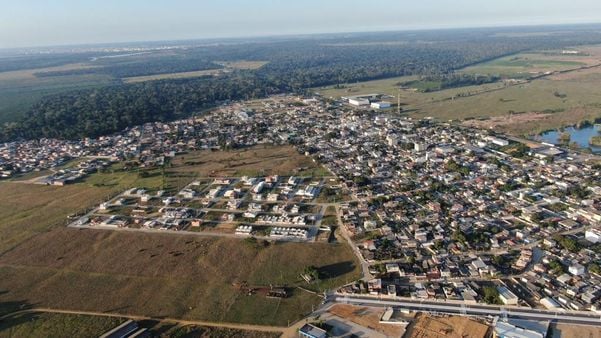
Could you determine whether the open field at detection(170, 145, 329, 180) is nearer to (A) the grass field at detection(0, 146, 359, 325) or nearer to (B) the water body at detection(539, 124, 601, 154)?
(A) the grass field at detection(0, 146, 359, 325)

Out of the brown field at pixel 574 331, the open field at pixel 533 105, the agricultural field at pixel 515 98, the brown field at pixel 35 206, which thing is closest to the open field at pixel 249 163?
the brown field at pixel 35 206

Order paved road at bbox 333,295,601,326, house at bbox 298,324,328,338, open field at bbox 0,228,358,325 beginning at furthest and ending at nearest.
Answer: open field at bbox 0,228,358,325, paved road at bbox 333,295,601,326, house at bbox 298,324,328,338

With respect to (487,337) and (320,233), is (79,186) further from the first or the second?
(487,337)

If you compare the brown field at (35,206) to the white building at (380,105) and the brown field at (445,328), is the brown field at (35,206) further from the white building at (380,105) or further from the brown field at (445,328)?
the white building at (380,105)

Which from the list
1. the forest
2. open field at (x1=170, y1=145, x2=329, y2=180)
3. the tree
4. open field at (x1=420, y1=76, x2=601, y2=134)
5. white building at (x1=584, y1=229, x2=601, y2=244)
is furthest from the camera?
the forest

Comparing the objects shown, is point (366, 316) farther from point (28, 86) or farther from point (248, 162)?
point (28, 86)

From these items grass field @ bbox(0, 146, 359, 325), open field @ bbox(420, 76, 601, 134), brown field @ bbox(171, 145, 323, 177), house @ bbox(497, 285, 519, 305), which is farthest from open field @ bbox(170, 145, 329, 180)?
open field @ bbox(420, 76, 601, 134)
